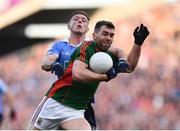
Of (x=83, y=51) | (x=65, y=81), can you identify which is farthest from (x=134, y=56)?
(x=65, y=81)

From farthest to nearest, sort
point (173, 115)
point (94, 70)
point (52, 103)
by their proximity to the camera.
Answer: point (173, 115)
point (52, 103)
point (94, 70)

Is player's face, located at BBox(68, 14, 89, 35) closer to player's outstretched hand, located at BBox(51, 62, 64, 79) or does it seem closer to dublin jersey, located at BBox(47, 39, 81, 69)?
dublin jersey, located at BBox(47, 39, 81, 69)

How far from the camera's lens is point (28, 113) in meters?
16.8

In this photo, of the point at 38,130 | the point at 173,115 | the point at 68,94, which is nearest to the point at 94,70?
the point at 68,94

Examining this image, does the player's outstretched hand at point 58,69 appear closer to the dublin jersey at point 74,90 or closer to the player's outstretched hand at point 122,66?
the dublin jersey at point 74,90

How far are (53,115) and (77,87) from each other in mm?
367

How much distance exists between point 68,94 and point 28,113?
33.6 ft

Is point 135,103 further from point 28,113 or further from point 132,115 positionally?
point 28,113

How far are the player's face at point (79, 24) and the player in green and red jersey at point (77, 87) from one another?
847mm

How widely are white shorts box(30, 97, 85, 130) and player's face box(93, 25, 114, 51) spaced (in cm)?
67

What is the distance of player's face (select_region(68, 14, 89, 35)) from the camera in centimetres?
752

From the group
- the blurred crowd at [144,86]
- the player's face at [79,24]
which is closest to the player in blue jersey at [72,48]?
the player's face at [79,24]

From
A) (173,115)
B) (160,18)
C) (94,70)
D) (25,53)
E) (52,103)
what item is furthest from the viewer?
(25,53)

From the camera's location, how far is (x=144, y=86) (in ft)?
54.1
